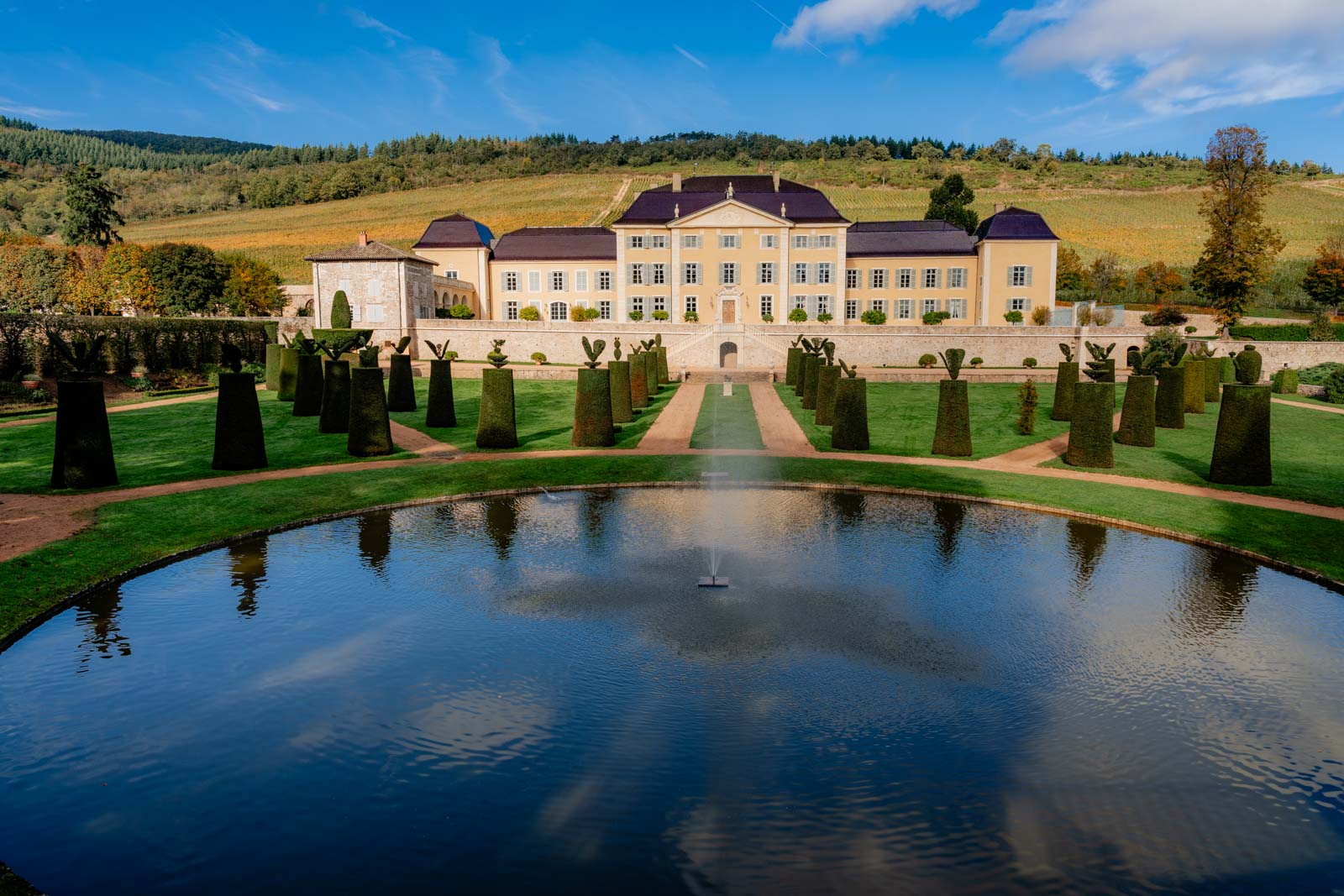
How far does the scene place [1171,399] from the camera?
1134 inches

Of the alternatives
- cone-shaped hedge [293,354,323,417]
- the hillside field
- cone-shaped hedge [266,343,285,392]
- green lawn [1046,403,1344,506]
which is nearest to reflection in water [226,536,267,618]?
cone-shaped hedge [293,354,323,417]

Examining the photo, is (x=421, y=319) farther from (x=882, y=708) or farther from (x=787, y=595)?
(x=882, y=708)

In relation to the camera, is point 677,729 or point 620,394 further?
point 620,394

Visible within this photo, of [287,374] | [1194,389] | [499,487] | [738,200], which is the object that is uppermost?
[738,200]

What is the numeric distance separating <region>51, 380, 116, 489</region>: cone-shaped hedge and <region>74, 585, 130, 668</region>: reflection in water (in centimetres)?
822

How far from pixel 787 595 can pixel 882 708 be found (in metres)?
3.60

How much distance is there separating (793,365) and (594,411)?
19.5 meters

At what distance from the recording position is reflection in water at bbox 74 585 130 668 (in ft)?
32.4

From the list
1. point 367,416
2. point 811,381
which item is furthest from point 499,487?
point 811,381

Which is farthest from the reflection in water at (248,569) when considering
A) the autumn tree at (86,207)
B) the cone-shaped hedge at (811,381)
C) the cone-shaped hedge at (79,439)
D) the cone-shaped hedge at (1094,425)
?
the autumn tree at (86,207)

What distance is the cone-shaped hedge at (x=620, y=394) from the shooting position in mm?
30797

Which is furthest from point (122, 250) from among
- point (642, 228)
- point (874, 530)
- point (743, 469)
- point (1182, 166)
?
point (1182, 166)

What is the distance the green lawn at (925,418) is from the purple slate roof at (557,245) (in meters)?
26.3

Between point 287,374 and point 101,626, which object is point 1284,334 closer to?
point 287,374
